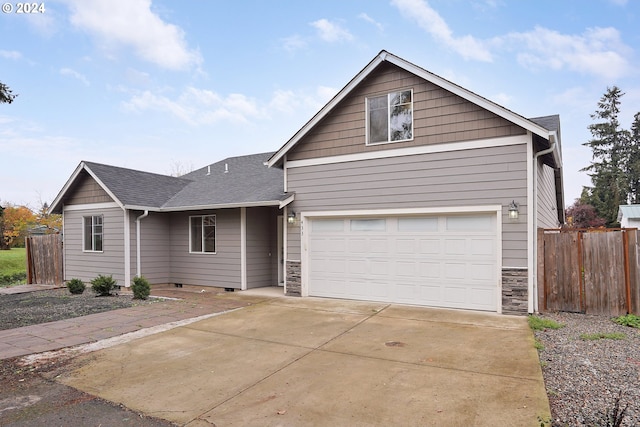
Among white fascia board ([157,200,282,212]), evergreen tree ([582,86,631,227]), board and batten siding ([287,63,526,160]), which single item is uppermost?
evergreen tree ([582,86,631,227])

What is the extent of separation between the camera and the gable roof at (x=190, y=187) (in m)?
11.2

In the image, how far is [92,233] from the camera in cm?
1312

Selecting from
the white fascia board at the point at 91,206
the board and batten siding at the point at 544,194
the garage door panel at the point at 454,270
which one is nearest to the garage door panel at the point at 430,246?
the garage door panel at the point at 454,270

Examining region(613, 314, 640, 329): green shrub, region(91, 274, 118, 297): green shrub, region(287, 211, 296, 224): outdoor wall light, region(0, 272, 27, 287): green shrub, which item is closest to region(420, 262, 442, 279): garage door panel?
region(613, 314, 640, 329): green shrub

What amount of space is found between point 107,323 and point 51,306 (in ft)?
10.3

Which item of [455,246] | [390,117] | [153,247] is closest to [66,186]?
[153,247]

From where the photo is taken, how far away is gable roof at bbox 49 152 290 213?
36.9ft

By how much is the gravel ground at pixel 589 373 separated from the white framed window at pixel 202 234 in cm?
915

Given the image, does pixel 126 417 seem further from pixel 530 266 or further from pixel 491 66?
pixel 491 66

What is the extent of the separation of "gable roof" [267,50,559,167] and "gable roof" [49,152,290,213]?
168cm

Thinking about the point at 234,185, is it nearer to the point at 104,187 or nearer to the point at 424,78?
the point at 104,187

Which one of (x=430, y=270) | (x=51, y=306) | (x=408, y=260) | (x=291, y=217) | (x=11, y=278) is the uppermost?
(x=291, y=217)

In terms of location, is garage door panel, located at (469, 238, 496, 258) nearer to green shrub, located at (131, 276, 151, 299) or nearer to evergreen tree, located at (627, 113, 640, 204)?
green shrub, located at (131, 276, 151, 299)

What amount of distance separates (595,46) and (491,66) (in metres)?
4.64
